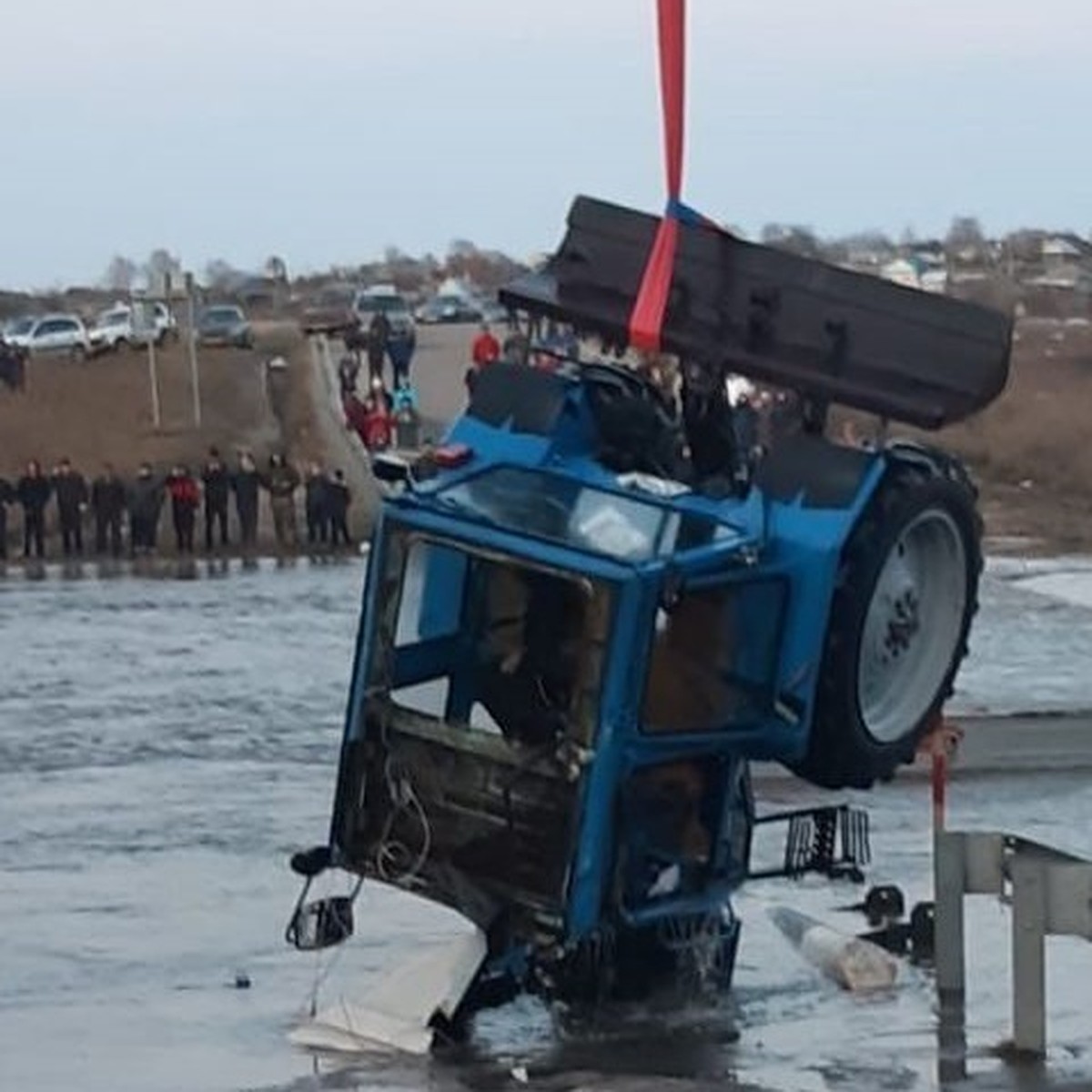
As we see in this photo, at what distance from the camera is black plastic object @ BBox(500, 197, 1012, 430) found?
1266 centimetres

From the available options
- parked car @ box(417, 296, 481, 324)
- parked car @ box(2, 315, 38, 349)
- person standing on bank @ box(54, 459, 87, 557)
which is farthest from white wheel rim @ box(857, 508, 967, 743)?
parked car @ box(417, 296, 481, 324)

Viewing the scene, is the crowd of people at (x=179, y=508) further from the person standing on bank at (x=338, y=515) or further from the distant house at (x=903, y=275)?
the distant house at (x=903, y=275)

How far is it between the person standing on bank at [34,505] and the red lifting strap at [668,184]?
A: 34204mm

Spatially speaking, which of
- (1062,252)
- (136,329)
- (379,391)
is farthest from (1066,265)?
(379,391)

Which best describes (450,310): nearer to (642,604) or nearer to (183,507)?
(183,507)

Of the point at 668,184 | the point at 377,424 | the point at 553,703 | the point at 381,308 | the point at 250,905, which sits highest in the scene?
the point at 668,184

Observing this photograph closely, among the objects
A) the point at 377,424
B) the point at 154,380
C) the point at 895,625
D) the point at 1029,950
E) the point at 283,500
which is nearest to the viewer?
the point at 1029,950

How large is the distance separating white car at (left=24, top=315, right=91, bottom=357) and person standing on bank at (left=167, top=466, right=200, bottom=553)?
29.3 m

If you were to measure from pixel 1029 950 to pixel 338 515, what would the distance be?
110 ft

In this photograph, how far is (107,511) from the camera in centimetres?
4647

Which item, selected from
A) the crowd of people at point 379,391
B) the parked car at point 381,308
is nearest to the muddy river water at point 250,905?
the crowd of people at point 379,391

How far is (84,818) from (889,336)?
9.09 metres

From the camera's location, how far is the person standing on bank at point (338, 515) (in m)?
45.9

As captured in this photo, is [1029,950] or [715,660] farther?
[715,660]
